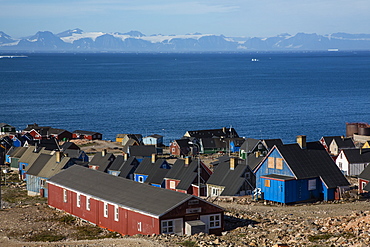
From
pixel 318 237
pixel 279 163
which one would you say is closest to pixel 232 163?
pixel 279 163

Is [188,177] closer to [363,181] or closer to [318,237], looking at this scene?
[363,181]

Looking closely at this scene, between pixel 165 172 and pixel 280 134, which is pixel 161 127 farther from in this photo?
pixel 165 172

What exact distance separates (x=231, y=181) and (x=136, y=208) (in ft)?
46.7

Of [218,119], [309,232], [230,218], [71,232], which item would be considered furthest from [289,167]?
[218,119]

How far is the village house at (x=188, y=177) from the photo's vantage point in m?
49.9

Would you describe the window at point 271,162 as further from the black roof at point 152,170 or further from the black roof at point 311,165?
the black roof at point 152,170

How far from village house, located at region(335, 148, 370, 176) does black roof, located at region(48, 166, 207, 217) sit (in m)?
26.2

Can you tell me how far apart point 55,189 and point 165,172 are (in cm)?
1073

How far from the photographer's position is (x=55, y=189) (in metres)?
46.1

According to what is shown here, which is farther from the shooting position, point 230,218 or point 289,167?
point 289,167

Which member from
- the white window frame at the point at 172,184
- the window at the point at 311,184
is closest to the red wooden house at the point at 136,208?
the white window frame at the point at 172,184

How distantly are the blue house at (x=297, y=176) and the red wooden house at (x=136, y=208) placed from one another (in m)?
9.18

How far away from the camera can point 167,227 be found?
113 ft

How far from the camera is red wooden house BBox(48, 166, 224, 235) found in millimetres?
34438
